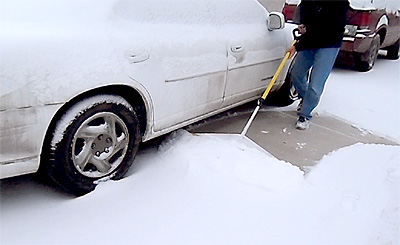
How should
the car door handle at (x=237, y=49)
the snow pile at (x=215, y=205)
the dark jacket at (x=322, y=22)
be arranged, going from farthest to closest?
the dark jacket at (x=322, y=22)
the car door handle at (x=237, y=49)
the snow pile at (x=215, y=205)

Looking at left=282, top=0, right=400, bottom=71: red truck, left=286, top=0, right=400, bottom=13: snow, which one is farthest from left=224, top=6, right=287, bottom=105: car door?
left=286, top=0, right=400, bottom=13: snow

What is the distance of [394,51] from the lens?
29.7ft

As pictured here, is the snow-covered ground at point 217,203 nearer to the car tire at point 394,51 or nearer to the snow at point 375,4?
the snow at point 375,4

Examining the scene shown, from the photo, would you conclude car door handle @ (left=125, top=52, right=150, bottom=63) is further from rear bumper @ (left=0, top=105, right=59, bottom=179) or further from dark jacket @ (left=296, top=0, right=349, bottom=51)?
dark jacket @ (left=296, top=0, right=349, bottom=51)

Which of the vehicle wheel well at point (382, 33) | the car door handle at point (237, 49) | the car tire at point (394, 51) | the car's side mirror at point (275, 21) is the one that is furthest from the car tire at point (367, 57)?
the car door handle at point (237, 49)

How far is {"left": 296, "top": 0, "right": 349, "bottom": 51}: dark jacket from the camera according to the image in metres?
4.08

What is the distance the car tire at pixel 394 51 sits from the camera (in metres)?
8.98

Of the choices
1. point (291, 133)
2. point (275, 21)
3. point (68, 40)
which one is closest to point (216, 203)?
point (68, 40)

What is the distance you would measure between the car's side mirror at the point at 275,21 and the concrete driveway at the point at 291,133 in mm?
1090

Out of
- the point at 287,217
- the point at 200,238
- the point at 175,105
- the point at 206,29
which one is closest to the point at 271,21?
the point at 206,29

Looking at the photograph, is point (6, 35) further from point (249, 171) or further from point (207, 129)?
point (207, 129)

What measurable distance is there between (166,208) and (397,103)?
450 cm

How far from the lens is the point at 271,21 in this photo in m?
4.23

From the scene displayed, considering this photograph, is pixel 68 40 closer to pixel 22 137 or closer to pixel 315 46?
pixel 22 137
